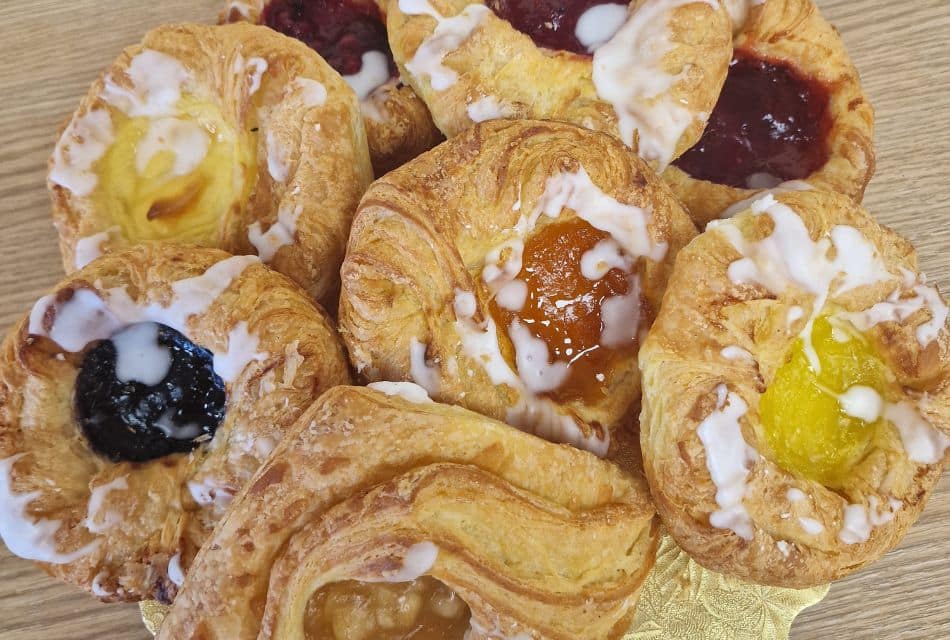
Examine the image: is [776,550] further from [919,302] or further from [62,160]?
[62,160]

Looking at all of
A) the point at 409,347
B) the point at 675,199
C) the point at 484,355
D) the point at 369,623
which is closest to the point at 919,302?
the point at 675,199

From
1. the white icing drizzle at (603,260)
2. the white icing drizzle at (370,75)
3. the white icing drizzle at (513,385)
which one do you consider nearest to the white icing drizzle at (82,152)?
the white icing drizzle at (370,75)

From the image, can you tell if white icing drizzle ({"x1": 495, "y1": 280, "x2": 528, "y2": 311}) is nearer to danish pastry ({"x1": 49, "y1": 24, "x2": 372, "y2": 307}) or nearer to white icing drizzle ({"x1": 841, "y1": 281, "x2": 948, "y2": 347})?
danish pastry ({"x1": 49, "y1": 24, "x2": 372, "y2": 307})

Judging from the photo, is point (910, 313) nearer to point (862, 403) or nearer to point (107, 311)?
point (862, 403)

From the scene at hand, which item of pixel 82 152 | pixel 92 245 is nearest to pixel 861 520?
pixel 92 245

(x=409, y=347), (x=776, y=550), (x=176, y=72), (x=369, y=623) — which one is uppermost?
(x=176, y=72)
